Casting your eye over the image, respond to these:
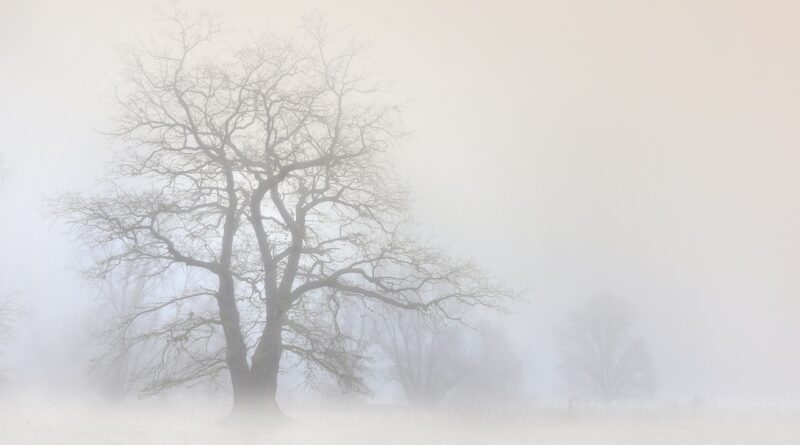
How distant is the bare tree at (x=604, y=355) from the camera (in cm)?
735

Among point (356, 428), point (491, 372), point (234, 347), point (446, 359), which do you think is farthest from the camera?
point (491, 372)

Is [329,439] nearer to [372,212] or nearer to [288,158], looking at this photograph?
[372,212]

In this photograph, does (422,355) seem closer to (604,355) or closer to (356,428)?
(356,428)

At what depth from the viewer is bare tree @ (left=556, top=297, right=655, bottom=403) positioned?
735 centimetres

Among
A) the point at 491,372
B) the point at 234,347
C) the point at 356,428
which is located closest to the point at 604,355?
the point at 491,372

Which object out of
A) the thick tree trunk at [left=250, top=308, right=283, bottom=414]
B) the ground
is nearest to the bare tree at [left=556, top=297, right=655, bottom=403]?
the ground

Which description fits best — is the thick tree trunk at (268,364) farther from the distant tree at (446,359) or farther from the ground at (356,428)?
the distant tree at (446,359)

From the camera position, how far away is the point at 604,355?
7.62 metres

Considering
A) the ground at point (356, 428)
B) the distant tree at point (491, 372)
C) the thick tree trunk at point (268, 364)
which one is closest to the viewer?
the ground at point (356, 428)

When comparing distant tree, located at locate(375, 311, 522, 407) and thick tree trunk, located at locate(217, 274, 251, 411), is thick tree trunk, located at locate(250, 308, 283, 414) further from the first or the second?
distant tree, located at locate(375, 311, 522, 407)

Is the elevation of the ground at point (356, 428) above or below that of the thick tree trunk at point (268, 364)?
below

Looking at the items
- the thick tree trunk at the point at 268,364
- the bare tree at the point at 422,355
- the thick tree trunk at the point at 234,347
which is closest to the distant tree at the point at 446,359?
the bare tree at the point at 422,355

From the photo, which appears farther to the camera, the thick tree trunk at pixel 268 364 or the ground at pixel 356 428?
the thick tree trunk at pixel 268 364

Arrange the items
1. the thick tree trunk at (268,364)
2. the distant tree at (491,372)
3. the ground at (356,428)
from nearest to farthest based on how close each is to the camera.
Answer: the ground at (356,428) → the thick tree trunk at (268,364) → the distant tree at (491,372)
